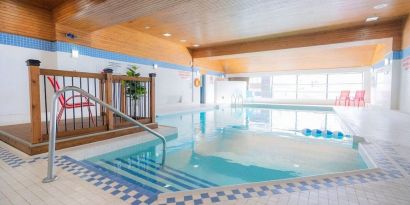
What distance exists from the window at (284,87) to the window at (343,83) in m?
2.05

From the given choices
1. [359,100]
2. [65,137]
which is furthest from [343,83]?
[65,137]

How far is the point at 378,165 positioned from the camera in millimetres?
2277

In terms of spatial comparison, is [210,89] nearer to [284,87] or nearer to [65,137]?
[284,87]

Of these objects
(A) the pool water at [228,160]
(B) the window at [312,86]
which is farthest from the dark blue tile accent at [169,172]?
(B) the window at [312,86]

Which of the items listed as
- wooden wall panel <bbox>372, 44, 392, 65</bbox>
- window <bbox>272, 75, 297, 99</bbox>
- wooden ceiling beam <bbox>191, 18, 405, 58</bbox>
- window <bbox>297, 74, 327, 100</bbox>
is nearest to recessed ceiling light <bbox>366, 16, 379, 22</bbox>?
wooden ceiling beam <bbox>191, 18, 405, 58</bbox>

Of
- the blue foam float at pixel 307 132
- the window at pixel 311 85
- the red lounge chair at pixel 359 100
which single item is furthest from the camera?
the window at pixel 311 85

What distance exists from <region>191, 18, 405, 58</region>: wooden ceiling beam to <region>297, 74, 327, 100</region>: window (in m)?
5.26

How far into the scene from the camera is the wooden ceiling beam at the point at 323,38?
6.98 metres

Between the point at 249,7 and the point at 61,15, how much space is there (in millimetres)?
4592

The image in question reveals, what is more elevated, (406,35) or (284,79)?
(406,35)

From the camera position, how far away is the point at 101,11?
4.57 metres

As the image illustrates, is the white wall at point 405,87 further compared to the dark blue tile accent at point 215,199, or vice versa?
the white wall at point 405,87

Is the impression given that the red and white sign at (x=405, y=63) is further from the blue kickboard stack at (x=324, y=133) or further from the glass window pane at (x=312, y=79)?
the glass window pane at (x=312, y=79)

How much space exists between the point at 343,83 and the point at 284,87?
3314 millimetres
